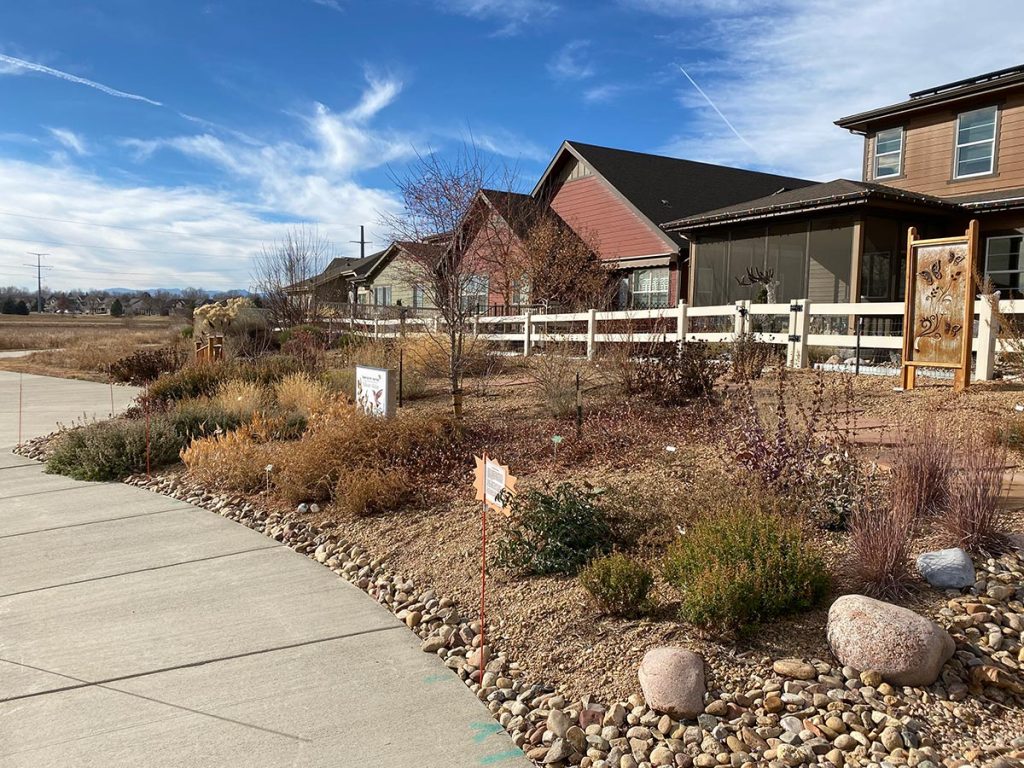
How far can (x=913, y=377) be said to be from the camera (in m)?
9.79

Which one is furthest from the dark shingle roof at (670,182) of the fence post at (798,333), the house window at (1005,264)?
the fence post at (798,333)

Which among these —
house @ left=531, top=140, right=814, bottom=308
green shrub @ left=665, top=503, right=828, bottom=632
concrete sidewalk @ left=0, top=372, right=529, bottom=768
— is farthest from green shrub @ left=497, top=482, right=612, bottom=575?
house @ left=531, top=140, right=814, bottom=308

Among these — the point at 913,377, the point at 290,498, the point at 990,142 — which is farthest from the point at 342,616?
the point at 990,142

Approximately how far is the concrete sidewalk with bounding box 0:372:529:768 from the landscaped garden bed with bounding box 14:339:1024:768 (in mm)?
284

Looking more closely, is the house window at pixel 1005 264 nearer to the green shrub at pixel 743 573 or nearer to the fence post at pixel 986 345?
the fence post at pixel 986 345

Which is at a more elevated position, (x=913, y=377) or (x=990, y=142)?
(x=990, y=142)

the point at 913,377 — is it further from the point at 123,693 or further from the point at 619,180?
the point at 619,180

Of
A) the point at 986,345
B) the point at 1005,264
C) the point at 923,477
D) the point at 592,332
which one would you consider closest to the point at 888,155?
the point at 1005,264

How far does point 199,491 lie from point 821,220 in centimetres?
1453

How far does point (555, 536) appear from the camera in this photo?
4977 mm

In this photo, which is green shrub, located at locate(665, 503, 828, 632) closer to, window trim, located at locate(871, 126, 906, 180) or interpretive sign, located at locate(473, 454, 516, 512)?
interpretive sign, located at locate(473, 454, 516, 512)

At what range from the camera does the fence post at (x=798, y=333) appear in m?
12.8

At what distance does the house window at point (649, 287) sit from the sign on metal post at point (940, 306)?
13286mm

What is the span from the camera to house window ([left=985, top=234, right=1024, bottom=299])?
53.8 ft
